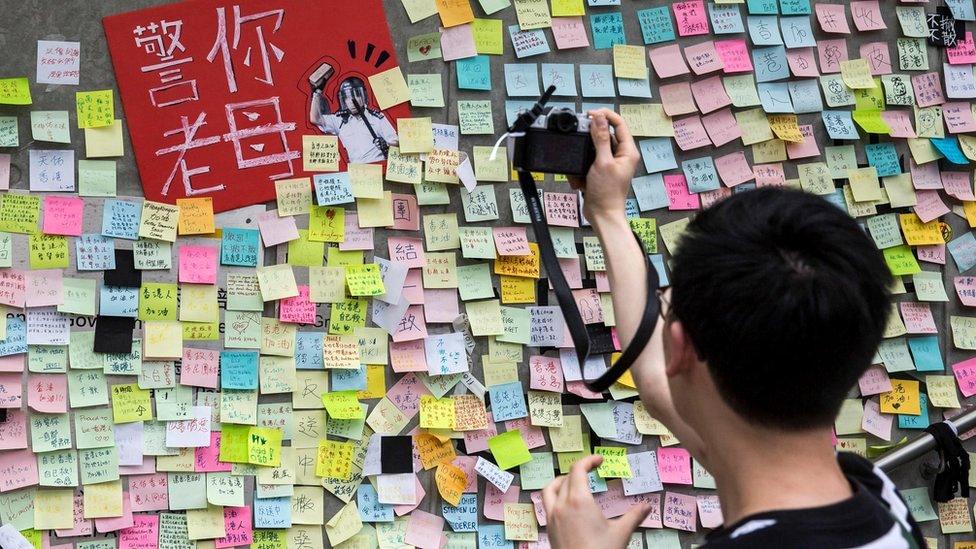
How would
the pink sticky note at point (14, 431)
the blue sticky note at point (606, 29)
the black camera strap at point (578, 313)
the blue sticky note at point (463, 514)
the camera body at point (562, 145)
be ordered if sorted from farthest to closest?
the blue sticky note at point (606, 29) < the blue sticky note at point (463, 514) < the pink sticky note at point (14, 431) < the camera body at point (562, 145) < the black camera strap at point (578, 313)

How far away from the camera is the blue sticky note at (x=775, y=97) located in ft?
8.53

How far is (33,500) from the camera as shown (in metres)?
2.20

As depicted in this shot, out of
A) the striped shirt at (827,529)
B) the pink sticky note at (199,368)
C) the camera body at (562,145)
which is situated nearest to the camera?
the striped shirt at (827,529)

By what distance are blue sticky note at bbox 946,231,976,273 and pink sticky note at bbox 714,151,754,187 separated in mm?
634

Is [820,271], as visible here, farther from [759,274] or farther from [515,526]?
[515,526]

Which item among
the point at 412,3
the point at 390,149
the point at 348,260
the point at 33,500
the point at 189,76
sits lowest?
the point at 33,500

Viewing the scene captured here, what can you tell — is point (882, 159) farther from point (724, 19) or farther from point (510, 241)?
point (510, 241)

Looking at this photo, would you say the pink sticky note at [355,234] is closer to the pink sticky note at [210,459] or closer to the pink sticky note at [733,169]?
the pink sticky note at [210,459]

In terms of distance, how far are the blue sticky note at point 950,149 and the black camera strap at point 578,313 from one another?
159cm

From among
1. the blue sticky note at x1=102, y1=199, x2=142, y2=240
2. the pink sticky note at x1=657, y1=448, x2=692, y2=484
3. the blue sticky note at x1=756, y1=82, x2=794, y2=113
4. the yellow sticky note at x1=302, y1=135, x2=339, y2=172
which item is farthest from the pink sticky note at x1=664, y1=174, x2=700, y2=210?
the blue sticky note at x1=102, y1=199, x2=142, y2=240

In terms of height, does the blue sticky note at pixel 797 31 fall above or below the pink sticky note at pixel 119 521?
above

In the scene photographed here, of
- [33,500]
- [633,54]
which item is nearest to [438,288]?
[633,54]

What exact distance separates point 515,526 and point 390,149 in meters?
0.97

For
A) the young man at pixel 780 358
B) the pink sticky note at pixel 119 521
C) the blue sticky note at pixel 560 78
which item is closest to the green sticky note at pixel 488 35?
the blue sticky note at pixel 560 78
